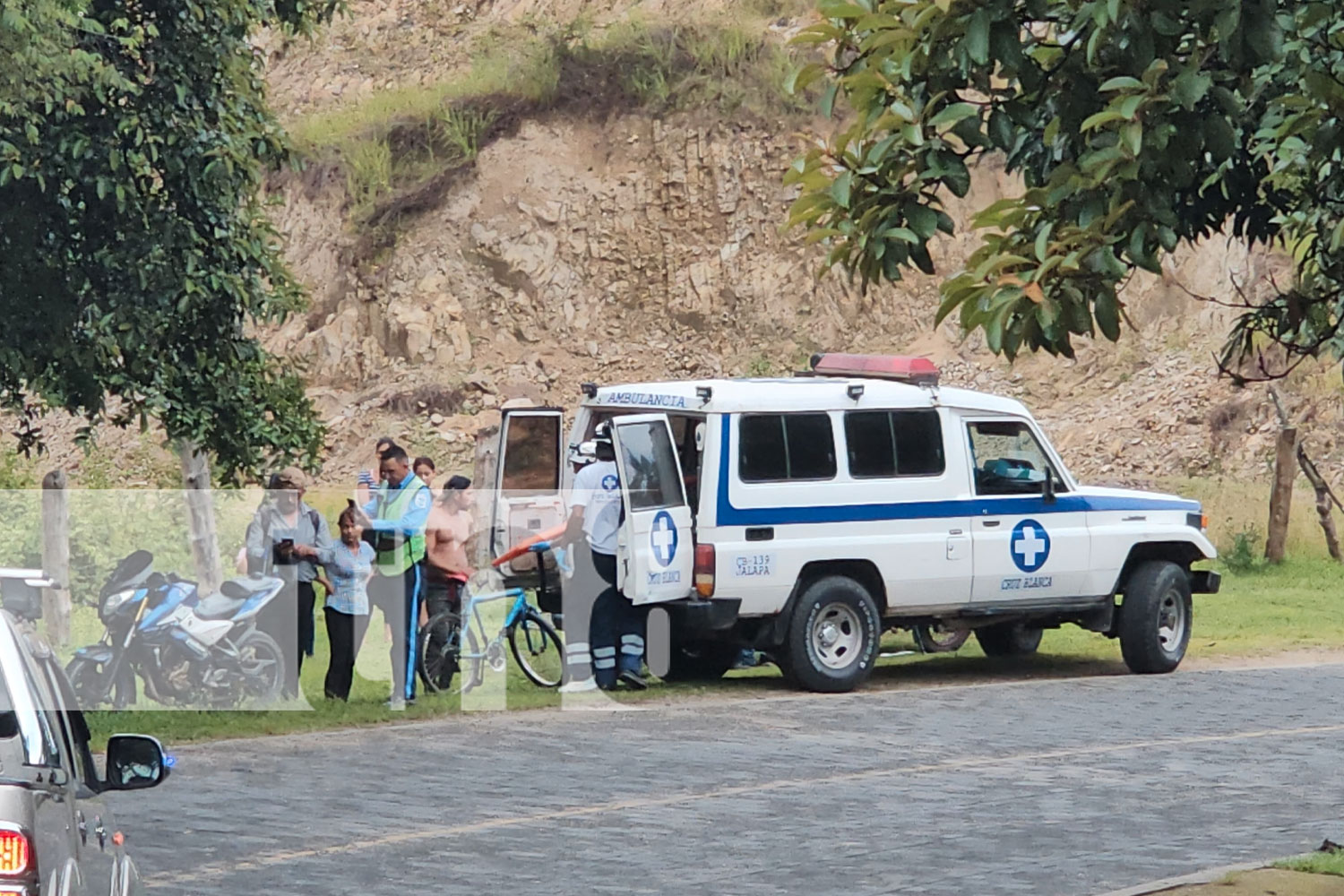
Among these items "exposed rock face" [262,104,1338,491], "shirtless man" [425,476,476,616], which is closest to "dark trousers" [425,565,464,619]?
"shirtless man" [425,476,476,616]

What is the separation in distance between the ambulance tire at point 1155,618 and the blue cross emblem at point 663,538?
14.2ft

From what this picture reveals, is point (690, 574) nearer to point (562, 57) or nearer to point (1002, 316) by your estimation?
point (1002, 316)

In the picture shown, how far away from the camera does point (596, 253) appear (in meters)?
42.7

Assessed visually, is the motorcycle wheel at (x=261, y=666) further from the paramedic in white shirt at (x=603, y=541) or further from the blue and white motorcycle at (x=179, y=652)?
the paramedic in white shirt at (x=603, y=541)

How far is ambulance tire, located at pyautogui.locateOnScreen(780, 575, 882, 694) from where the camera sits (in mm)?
16688

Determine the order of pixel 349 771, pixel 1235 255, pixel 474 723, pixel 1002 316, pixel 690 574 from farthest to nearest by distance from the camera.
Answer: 1. pixel 1235 255
2. pixel 690 574
3. pixel 474 723
4. pixel 349 771
5. pixel 1002 316

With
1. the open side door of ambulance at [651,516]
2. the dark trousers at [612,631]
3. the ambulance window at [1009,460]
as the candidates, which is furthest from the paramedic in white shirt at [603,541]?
the ambulance window at [1009,460]

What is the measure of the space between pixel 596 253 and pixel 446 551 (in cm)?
2652

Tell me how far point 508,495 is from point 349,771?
584cm

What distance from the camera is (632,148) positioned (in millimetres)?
43406

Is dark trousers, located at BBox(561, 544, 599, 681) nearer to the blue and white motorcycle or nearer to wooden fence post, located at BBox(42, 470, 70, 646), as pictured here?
the blue and white motorcycle

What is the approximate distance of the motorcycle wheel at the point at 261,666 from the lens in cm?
1521

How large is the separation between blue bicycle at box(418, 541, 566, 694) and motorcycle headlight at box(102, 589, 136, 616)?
Answer: 2.12 m

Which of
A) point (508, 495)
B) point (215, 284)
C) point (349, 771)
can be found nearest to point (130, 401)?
point (215, 284)
